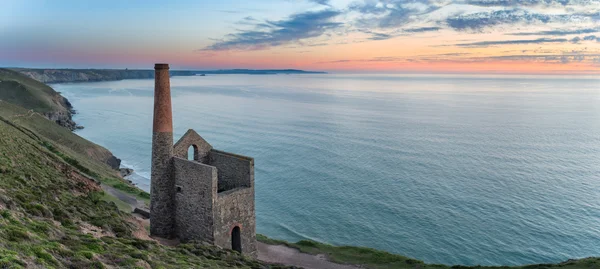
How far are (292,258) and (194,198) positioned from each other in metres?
9.63

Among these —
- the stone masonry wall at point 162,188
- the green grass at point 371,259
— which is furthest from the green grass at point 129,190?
the stone masonry wall at point 162,188

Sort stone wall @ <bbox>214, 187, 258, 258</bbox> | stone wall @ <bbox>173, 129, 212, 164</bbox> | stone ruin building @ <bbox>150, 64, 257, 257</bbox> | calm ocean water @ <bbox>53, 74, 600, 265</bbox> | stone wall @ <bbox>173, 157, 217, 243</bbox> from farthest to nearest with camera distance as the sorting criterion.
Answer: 1. calm ocean water @ <bbox>53, 74, 600, 265</bbox>
2. stone wall @ <bbox>173, 129, 212, 164</bbox>
3. stone wall @ <bbox>214, 187, 258, 258</bbox>
4. stone ruin building @ <bbox>150, 64, 257, 257</bbox>
5. stone wall @ <bbox>173, 157, 217, 243</bbox>

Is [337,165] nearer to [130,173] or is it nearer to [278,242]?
[278,242]

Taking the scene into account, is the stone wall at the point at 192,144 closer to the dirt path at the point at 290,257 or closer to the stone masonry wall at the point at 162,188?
the stone masonry wall at the point at 162,188

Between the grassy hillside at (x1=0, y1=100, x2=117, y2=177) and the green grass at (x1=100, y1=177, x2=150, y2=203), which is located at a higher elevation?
the grassy hillside at (x1=0, y1=100, x2=117, y2=177)

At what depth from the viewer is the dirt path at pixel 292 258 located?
92.1ft

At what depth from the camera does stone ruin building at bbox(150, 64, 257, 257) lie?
23.1m

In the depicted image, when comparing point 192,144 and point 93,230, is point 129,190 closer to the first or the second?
point 192,144

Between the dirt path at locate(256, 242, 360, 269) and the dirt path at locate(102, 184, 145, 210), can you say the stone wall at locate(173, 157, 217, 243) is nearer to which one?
the dirt path at locate(256, 242, 360, 269)

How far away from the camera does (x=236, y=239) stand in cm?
2534

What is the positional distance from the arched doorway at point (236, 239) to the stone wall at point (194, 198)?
2.23 meters

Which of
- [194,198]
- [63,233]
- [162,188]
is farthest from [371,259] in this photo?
[63,233]

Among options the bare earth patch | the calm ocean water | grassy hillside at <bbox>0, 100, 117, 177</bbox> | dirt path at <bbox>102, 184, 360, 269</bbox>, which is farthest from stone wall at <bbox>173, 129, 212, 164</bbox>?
grassy hillside at <bbox>0, 100, 117, 177</bbox>

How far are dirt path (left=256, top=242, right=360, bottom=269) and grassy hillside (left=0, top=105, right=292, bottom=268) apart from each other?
6544 millimetres
